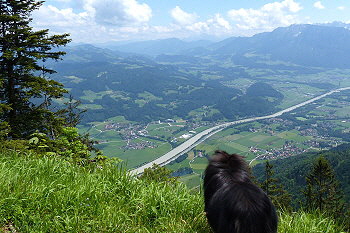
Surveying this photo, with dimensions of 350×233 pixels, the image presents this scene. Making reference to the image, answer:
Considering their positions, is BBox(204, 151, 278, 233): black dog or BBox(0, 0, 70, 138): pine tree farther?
BBox(0, 0, 70, 138): pine tree

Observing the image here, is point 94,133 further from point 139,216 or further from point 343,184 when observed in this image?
point 139,216

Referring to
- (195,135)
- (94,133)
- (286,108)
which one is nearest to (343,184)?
(195,135)

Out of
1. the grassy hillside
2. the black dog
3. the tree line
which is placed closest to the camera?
the black dog

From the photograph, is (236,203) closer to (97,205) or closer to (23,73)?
(97,205)

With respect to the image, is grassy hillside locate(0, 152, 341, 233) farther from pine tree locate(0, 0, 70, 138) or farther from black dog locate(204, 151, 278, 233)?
pine tree locate(0, 0, 70, 138)

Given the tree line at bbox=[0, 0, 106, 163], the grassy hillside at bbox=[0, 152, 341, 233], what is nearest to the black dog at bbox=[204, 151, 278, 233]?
the grassy hillside at bbox=[0, 152, 341, 233]

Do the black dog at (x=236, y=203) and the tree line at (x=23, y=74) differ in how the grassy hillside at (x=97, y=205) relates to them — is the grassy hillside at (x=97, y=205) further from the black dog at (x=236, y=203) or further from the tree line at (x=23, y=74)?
the tree line at (x=23, y=74)
